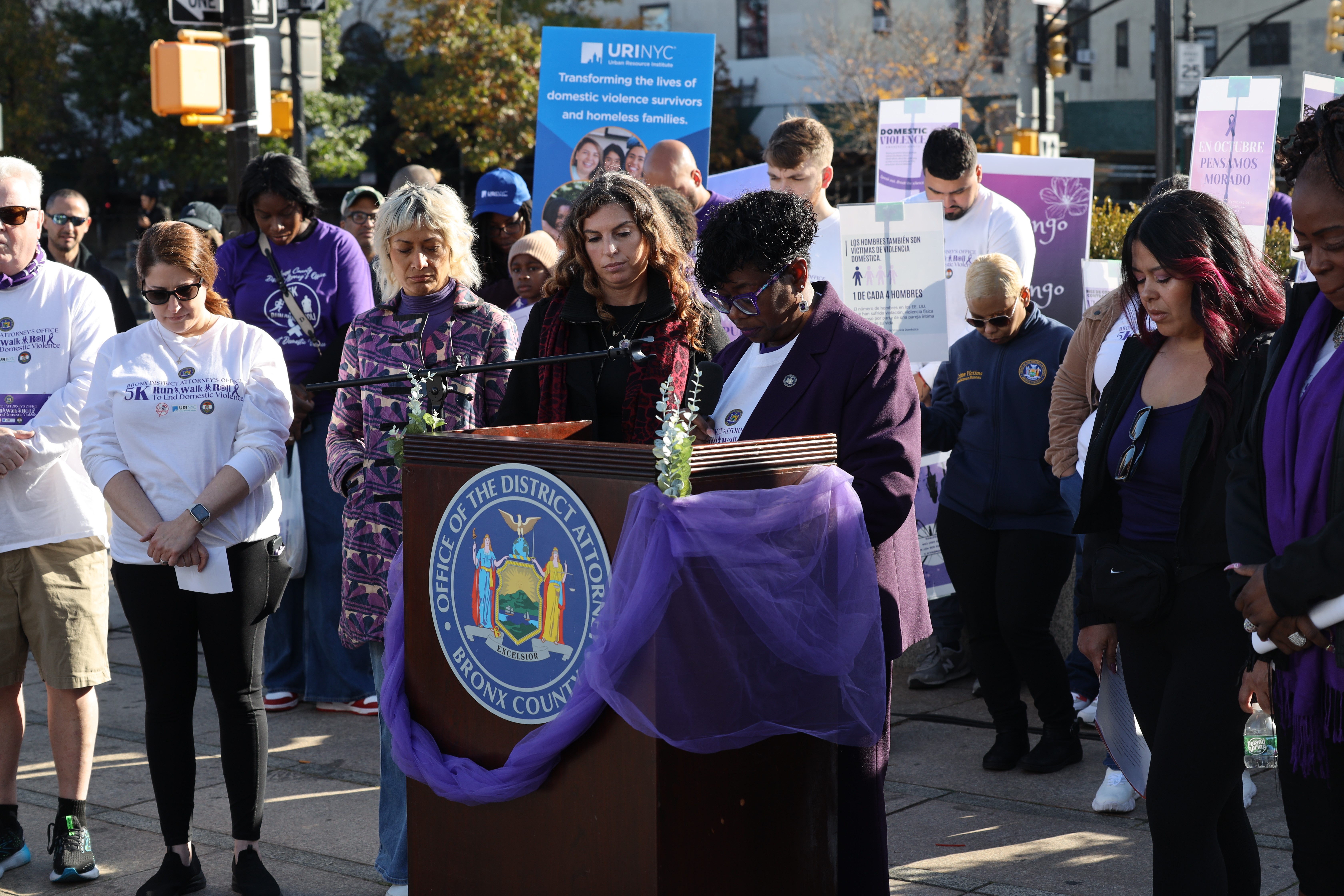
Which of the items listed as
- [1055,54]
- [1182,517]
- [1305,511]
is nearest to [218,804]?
[1182,517]

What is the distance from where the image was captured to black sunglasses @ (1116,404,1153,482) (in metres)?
3.38

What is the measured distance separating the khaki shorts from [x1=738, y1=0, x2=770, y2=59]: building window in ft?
117

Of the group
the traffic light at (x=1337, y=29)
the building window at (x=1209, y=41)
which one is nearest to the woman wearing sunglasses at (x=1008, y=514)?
the traffic light at (x=1337, y=29)

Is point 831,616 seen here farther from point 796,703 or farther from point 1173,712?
point 1173,712

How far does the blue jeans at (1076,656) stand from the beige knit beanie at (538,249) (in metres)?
2.63

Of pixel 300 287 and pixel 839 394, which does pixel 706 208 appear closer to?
pixel 300 287

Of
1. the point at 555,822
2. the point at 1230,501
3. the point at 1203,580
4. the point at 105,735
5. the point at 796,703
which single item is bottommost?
the point at 105,735

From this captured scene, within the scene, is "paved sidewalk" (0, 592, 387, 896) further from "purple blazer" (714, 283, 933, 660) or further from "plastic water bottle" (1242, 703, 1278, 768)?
"plastic water bottle" (1242, 703, 1278, 768)

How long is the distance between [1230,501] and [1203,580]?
12.9 inches

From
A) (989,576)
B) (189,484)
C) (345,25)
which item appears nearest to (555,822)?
(189,484)

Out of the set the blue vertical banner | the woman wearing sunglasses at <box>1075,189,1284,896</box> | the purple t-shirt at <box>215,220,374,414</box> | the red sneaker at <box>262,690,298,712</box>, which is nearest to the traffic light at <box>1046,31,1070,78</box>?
the blue vertical banner

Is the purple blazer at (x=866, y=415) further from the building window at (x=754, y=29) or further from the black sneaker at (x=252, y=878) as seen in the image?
the building window at (x=754, y=29)

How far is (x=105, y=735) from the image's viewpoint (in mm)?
6078

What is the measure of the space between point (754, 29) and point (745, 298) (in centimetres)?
3701
